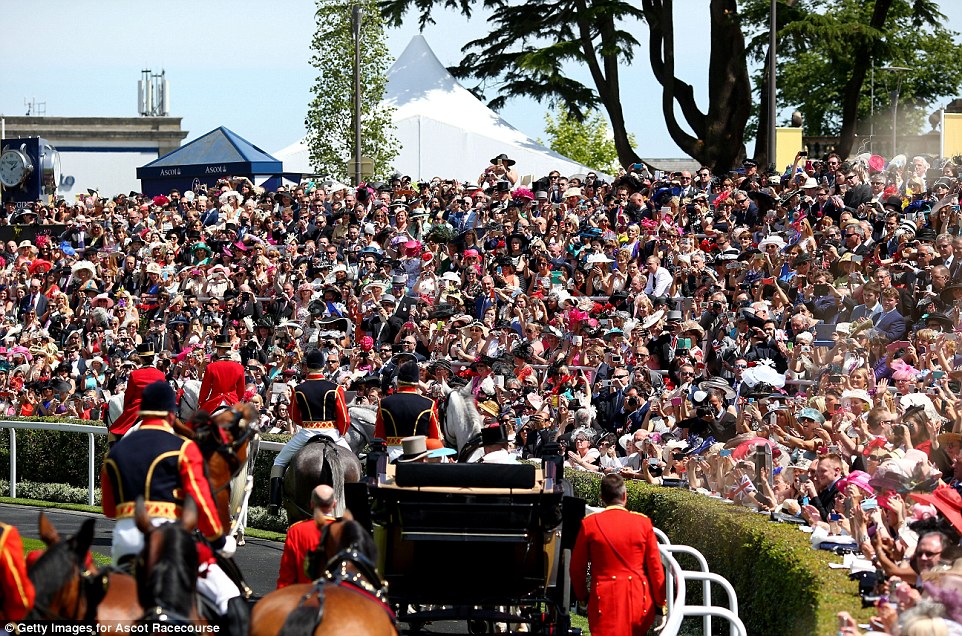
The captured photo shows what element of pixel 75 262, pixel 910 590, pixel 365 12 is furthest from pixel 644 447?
pixel 365 12

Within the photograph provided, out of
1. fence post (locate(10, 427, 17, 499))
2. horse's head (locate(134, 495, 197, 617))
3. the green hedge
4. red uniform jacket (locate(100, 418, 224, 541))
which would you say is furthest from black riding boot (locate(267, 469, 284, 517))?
fence post (locate(10, 427, 17, 499))

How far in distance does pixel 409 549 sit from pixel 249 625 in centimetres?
280

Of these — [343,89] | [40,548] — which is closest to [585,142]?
[343,89]

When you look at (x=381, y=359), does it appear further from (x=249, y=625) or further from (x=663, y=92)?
(x=663, y=92)

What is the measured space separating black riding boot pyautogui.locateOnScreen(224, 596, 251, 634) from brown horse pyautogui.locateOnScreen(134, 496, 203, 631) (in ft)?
1.86

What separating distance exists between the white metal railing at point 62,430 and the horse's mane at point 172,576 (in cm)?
1170

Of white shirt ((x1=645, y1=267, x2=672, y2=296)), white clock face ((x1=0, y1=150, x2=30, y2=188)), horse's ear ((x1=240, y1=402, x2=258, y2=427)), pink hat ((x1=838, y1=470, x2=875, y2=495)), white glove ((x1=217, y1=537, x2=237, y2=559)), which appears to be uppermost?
white clock face ((x1=0, y1=150, x2=30, y2=188))

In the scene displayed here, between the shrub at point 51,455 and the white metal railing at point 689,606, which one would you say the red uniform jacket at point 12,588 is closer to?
the white metal railing at point 689,606

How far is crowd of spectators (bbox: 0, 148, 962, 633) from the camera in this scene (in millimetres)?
11125

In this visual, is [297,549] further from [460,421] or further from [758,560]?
[758,560]

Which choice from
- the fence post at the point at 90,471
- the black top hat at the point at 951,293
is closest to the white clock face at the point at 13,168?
the fence post at the point at 90,471

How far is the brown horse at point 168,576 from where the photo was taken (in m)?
6.07

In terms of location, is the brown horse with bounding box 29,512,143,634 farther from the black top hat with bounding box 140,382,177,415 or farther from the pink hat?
the pink hat

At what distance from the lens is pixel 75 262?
2575 centimetres
